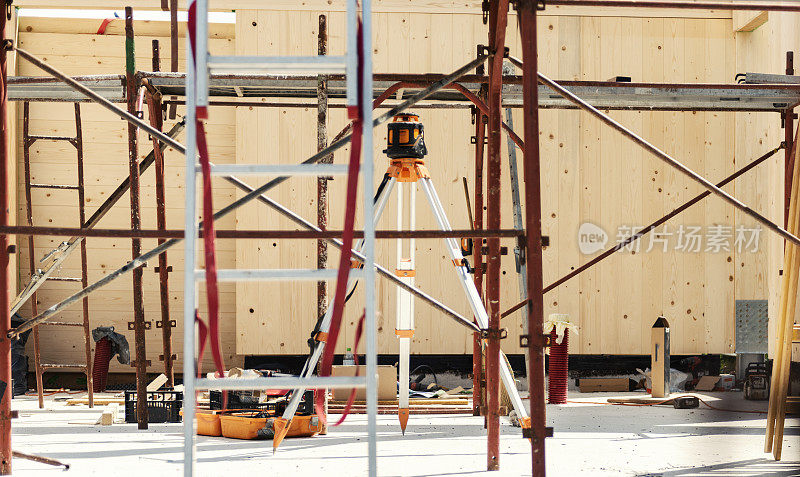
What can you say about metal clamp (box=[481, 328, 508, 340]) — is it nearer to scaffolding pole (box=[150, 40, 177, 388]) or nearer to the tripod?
the tripod

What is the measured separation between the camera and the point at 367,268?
280 centimetres

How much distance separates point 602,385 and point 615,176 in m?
2.13

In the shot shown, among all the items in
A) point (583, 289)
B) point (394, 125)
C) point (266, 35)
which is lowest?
point (583, 289)

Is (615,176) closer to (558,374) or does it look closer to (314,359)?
(558,374)

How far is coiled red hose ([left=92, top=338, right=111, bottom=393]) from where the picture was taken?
8.30 m

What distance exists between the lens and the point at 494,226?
15.0ft

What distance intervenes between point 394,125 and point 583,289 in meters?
4.51

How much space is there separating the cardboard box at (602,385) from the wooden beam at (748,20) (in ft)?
12.1

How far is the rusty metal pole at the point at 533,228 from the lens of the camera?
3775 millimetres

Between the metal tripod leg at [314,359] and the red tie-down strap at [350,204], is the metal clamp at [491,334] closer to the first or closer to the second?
the metal tripod leg at [314,359]

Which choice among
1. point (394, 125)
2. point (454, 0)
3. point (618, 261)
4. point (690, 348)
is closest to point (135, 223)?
point (394, 125)

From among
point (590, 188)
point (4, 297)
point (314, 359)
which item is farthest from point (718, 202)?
point (4, 297)

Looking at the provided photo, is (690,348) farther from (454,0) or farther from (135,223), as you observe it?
(135,223)

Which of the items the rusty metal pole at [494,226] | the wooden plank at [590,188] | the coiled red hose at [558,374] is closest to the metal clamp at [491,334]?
the rusty metal pole at [494,226]
